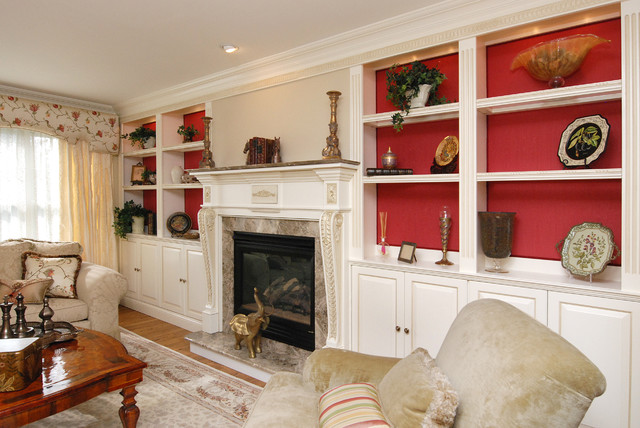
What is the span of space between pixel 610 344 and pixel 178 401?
259cm

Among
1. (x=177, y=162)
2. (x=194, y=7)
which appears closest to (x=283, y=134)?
(x=194, y=7)

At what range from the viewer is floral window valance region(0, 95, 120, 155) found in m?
4.49

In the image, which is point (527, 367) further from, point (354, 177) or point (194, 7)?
point (194, 7)

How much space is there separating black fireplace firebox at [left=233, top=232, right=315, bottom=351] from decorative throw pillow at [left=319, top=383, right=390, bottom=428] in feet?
5.99

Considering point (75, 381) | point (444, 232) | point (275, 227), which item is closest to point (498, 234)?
point (444, 232)

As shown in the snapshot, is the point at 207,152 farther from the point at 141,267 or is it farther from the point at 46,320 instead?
the point at 46,320

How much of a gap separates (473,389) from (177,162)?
452cm

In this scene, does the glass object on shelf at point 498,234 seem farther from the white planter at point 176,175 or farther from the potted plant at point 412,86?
the white planter at point 176,175

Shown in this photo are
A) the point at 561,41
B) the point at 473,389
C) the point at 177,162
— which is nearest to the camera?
the point at 473,389

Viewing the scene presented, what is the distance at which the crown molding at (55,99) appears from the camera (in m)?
4.48

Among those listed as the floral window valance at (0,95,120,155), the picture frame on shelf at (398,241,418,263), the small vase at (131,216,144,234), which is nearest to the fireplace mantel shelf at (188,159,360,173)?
the picture frame on shelf at (398,241,418,263)

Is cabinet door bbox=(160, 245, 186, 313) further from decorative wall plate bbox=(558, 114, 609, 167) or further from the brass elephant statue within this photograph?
decorative wall plate bbox=(558, 114, 609, 167)

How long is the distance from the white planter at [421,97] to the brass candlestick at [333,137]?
58cm

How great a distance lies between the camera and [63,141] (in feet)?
16.4
